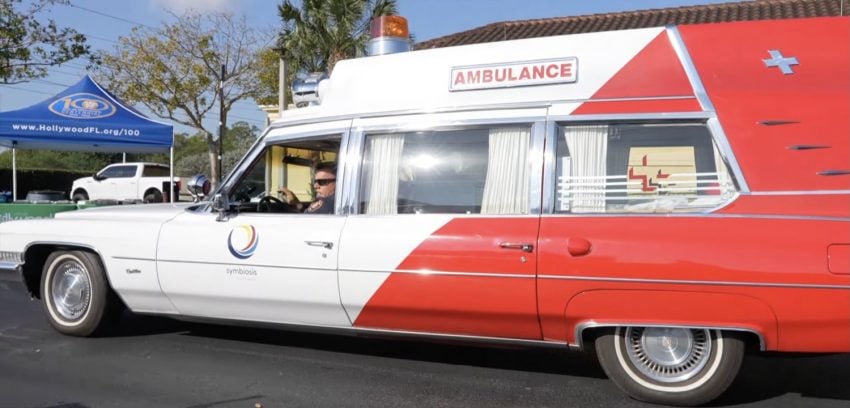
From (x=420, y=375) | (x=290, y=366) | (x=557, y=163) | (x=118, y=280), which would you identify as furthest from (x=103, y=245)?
(x=557, y=163)

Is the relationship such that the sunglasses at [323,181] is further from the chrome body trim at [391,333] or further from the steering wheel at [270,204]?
the chrome body trim at [391,333]

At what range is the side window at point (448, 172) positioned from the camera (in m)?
4.27

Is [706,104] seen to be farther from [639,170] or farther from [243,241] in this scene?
[243,241]

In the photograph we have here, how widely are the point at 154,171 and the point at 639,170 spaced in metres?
24.2

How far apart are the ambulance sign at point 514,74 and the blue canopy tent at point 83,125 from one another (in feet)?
38.9

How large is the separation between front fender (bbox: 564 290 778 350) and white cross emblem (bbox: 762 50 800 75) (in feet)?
4.07

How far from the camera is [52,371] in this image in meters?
4.77

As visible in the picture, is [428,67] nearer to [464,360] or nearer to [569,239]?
[569,239]

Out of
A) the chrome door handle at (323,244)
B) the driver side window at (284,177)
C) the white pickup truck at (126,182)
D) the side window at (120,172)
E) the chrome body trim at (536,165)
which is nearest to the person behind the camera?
the chrome body trim at (536,165)

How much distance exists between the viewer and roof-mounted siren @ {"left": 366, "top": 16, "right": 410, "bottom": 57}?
16.8 ft

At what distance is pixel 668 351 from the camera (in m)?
4.00

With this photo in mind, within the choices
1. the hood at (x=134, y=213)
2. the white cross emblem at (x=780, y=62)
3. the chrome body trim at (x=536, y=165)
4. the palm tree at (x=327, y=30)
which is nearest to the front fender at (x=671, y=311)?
the chrome body trim at (x=536, y=165)

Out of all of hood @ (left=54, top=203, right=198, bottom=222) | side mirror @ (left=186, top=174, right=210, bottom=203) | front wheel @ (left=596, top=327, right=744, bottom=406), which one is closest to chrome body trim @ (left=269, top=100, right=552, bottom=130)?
side mirror @ (left=186, top=174, right=210, bottom=203)

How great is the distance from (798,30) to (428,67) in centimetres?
209
